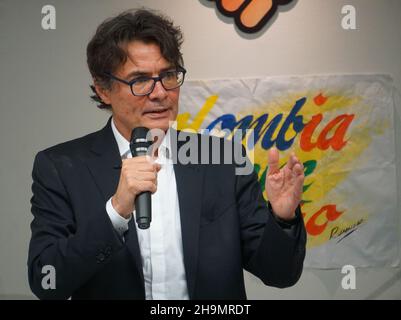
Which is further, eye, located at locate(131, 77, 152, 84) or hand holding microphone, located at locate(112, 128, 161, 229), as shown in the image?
eye, located at locate(131, 77, 152, 84)

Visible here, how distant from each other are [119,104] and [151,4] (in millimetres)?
1295

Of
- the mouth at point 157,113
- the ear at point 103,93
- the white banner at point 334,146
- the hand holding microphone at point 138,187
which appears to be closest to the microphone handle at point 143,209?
the hand holding microphone at point 138,187

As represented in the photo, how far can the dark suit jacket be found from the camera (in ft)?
4.16

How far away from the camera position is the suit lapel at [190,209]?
52.3 inches

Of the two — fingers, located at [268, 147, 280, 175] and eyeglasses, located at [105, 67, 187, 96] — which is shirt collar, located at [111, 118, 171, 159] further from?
fingers, located at [268, 147, 280, 175]

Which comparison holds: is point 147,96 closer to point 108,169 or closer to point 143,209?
point 108,169

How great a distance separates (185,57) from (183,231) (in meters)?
1.41

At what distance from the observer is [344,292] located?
8.54 feet

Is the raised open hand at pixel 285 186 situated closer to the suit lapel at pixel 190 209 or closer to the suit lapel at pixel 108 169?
the suit lapel at pixel 190 209

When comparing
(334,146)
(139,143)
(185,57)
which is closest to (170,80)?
(139,143)

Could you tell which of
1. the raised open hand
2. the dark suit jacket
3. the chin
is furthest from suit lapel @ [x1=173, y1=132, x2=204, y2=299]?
the raised open hand

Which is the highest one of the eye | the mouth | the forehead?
the forehead
